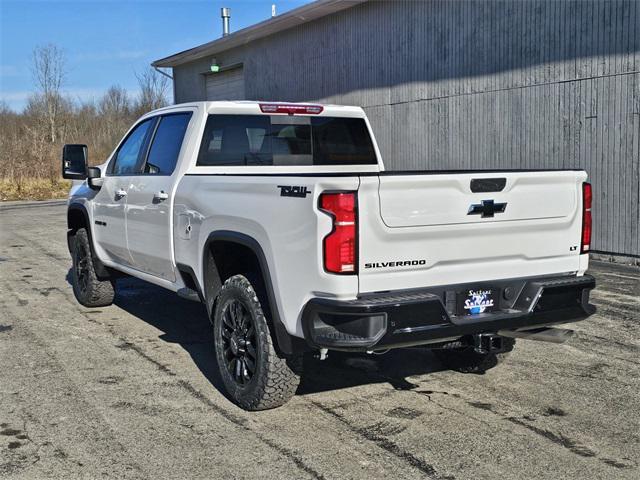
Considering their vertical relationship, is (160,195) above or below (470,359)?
above

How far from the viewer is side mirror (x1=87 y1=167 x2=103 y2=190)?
7.04 metres

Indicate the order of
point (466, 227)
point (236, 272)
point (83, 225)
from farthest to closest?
point (83, 225)
point (236, 272)
point (466, 227)

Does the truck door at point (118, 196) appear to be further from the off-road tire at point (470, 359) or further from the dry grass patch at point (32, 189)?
the dry grass patch at point (32, 189)

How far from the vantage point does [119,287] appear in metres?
9.05

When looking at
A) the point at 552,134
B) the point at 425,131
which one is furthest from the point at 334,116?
the point at 425,131

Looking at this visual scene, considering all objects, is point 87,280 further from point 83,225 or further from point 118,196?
point 118,196

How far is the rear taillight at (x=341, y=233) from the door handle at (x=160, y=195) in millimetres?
2197

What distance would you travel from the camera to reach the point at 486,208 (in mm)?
4156

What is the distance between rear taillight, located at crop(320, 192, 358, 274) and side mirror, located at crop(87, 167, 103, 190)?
3.99 meters

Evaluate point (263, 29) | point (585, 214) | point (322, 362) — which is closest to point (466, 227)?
point (585, 214)

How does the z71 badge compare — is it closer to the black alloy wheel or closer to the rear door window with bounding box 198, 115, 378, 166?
the black alloy wheel

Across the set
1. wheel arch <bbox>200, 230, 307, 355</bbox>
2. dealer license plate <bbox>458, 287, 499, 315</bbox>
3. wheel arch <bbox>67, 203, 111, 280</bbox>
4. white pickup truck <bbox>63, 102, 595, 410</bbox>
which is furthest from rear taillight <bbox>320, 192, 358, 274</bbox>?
wheel arch <bbox>67, 203, 111, 280</bbox>

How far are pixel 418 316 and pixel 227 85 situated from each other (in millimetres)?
20741

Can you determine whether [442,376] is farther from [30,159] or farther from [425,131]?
[30,159]
